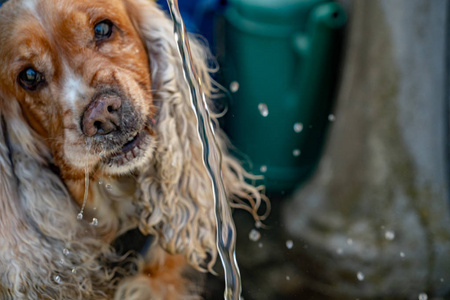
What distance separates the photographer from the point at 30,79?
121 centimetres

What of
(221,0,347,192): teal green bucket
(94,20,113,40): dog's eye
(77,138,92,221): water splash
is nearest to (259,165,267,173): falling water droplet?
(221,0,347,192): teal green bucket

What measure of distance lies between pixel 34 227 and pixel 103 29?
55 centimetres

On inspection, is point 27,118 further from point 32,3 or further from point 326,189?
point 326,189

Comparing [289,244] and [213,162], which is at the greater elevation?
[213,162]

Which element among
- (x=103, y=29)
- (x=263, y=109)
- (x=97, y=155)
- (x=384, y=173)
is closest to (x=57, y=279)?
(x=97, y=155)

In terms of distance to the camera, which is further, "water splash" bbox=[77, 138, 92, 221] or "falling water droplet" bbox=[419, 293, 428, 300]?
"falling water droplet" bbox=[419, 293, 428, 300]

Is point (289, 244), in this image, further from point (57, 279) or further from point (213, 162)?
point (57, 279)

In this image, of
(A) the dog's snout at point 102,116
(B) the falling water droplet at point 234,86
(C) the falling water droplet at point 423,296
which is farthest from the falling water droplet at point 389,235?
(A) the dog's snout at point 102,116

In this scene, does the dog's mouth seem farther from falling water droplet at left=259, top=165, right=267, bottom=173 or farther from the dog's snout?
falling water droplet at left=259, top=165, right=267, bottom=173

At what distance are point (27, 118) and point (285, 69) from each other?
30.4 inches

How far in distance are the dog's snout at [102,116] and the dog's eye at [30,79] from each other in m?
0.13

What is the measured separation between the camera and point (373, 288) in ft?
6.09

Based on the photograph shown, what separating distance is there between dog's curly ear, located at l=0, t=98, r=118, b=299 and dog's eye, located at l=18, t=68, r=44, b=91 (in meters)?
0.06

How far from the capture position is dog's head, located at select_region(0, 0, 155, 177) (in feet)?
3.86
